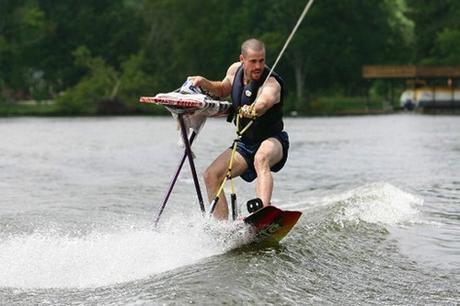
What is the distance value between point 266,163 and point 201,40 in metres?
92.2

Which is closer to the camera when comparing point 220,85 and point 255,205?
point 255,205

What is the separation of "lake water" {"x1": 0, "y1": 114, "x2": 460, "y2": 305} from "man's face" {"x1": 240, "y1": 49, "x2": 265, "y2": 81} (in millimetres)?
1573

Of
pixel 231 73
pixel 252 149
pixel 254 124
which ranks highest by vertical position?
pixel 231 73

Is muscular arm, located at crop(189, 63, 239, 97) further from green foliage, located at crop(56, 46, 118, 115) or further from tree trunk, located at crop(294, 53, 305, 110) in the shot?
tree trunk, located at crop(294, 53, 305, 110)

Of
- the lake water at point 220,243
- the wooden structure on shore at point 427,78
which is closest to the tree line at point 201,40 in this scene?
the wooden structure on shore at point 427,78

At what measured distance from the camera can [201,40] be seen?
102 m

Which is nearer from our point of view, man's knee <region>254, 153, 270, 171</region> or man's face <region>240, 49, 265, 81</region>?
man's face <region>240, 49, 265, 81</region>

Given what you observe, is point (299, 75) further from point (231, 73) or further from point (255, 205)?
point (255, 205)

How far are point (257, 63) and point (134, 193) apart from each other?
8.93m

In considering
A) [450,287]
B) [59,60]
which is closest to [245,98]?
[450,287]

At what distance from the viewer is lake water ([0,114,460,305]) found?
8.46m

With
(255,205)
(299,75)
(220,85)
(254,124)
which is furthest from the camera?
(299,75)

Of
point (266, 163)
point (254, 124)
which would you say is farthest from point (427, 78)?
point (266, 163)

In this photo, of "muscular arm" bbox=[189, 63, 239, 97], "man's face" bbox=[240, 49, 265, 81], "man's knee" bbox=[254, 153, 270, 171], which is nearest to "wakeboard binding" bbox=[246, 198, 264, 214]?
"man's knee" bbox=[254, 153, 270, 171]
